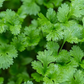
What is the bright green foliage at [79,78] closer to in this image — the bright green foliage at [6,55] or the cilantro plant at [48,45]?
the cilantro plant at [48,45]

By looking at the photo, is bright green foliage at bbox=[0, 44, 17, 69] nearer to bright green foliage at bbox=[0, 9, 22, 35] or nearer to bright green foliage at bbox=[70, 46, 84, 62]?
bright green foliage at bbox=[0, 9, 22, 35]

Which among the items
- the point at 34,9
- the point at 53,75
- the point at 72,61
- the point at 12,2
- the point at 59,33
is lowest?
the point at 53,75

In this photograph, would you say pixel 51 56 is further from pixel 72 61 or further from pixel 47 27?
pixel 47 27

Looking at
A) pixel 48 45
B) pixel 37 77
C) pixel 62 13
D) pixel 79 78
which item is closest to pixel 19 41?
pixel 48 45

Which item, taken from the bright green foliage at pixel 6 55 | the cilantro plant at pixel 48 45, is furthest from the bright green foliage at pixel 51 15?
the bright green foliage at pixel 6 55

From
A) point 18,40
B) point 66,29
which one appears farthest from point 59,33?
point 18,40

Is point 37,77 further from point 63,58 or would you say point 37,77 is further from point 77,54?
point 77,54

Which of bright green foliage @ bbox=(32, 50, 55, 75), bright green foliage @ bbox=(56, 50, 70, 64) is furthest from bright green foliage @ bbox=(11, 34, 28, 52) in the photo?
bright green foliage @ bbox=(56, 50, 70, 64)

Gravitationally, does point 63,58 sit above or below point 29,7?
below

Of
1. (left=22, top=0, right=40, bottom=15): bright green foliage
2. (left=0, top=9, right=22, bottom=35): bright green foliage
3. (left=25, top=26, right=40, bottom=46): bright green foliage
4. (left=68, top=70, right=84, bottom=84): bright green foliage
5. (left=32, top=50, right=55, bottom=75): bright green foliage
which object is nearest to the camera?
(left=68, top=70, right=84, bottom=84): bright green foliage
